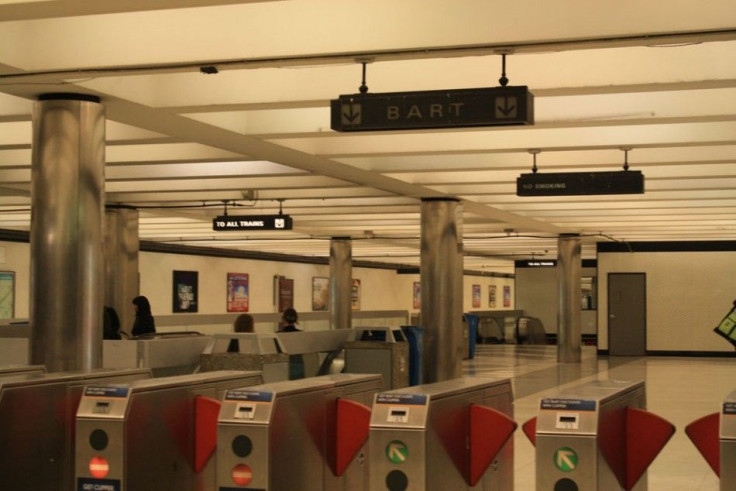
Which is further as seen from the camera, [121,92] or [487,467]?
[121,92]

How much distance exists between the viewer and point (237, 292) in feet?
122

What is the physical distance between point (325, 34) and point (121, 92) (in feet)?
8.53

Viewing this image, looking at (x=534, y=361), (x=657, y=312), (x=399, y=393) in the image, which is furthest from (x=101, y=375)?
(x=657, y=312)

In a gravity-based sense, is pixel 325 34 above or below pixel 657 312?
above

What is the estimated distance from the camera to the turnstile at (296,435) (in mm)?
5879

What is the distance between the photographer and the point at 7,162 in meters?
14.6

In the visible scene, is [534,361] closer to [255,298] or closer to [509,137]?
[255,298]

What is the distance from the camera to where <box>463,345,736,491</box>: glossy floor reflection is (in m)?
10.9

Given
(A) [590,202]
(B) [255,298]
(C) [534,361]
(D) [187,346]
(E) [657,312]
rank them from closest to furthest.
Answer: (D) [187,346]
(A) [590,202]
(C) [534,361]
(E) [657,312]
(B) [255,298]

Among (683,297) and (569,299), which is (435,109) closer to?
(569,299)

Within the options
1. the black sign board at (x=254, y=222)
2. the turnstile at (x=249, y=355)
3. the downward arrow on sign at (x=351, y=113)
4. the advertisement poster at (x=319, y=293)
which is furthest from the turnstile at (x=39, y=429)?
the advertisement poster at (x=319, y=293)

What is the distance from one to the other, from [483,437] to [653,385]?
14929mm

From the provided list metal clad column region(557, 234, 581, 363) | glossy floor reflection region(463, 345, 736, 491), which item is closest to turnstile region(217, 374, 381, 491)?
glossy floor reflection region(463, 345, 736, 491)

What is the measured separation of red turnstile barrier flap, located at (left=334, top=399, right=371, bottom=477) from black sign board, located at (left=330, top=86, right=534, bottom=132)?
229 cm
